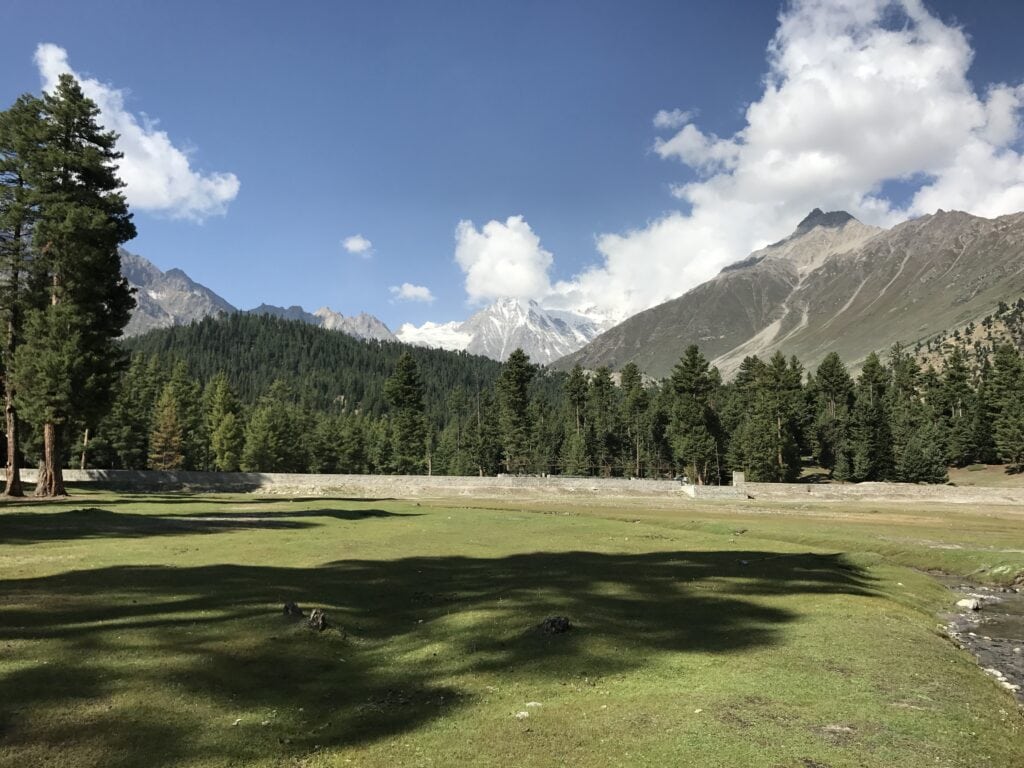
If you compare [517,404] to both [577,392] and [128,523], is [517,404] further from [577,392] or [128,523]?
[128,523]

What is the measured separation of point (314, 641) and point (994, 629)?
927 inches

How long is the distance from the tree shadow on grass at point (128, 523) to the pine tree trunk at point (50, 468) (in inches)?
468

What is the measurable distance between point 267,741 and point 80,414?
47.7 metres

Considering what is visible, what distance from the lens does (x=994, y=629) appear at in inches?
894

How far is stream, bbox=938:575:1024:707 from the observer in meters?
17.5

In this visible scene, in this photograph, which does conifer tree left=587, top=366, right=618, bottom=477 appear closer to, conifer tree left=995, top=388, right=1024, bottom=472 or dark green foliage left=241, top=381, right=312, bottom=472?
dark green foliage left=241, top=381, right=312, bottom=472

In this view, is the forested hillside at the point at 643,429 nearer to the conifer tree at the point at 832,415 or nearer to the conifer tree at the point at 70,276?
the conifer tree at the point at 832,415

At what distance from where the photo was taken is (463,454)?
144250mm

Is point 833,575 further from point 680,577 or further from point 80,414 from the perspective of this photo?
point 80,414

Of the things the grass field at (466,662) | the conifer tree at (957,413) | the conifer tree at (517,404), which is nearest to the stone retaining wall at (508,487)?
the conifer tree at (517,404)

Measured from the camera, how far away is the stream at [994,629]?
17.5 metres

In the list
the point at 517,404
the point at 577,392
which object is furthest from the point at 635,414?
the point at 517,404

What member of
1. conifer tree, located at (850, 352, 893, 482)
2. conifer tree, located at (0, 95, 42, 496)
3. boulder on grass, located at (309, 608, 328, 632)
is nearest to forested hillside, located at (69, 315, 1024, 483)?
conifer tree, located at (850, 352, 893, 482)

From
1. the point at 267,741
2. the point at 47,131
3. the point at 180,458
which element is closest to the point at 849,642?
the point at 267,741
